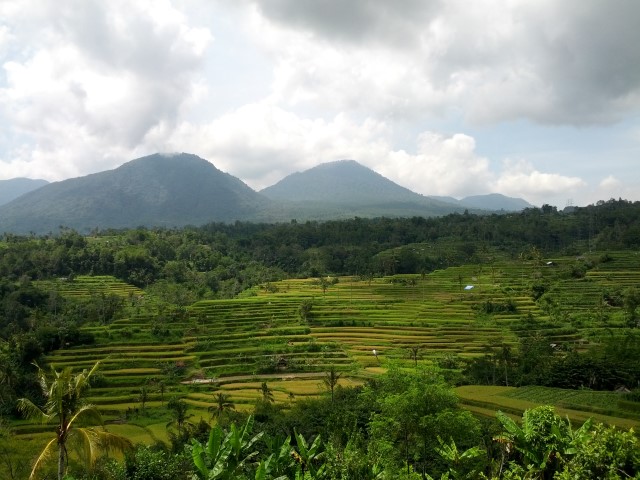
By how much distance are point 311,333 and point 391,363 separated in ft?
113

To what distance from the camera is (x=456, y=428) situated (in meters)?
20.8

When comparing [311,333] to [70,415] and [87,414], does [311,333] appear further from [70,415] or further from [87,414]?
[70,415]

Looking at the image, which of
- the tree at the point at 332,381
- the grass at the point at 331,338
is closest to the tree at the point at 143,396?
the grass at the point at 331,338

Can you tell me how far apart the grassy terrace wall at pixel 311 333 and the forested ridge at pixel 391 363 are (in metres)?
0.95

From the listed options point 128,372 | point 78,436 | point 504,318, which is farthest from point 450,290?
point 78,436

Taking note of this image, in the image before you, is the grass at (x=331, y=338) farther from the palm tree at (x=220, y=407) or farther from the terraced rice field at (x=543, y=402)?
the palm tree at (x=220, y=407)

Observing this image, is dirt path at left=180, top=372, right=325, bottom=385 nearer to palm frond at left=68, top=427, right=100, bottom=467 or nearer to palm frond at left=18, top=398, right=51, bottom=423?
palm frond at left=18, top=398, right=51, bottom=423

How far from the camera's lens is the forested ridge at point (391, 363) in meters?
12.8

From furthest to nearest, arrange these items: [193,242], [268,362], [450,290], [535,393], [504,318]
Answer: [193,242]
[450,290]
[504,318]
[268,362]
[535,393]

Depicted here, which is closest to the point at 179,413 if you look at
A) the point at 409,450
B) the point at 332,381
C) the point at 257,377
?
the point at 332,381

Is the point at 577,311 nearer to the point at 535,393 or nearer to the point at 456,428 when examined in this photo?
the point at 535,393

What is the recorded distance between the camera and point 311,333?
194 ft

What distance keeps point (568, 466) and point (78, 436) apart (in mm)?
11957

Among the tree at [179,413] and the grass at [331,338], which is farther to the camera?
the grass at [331,338]
